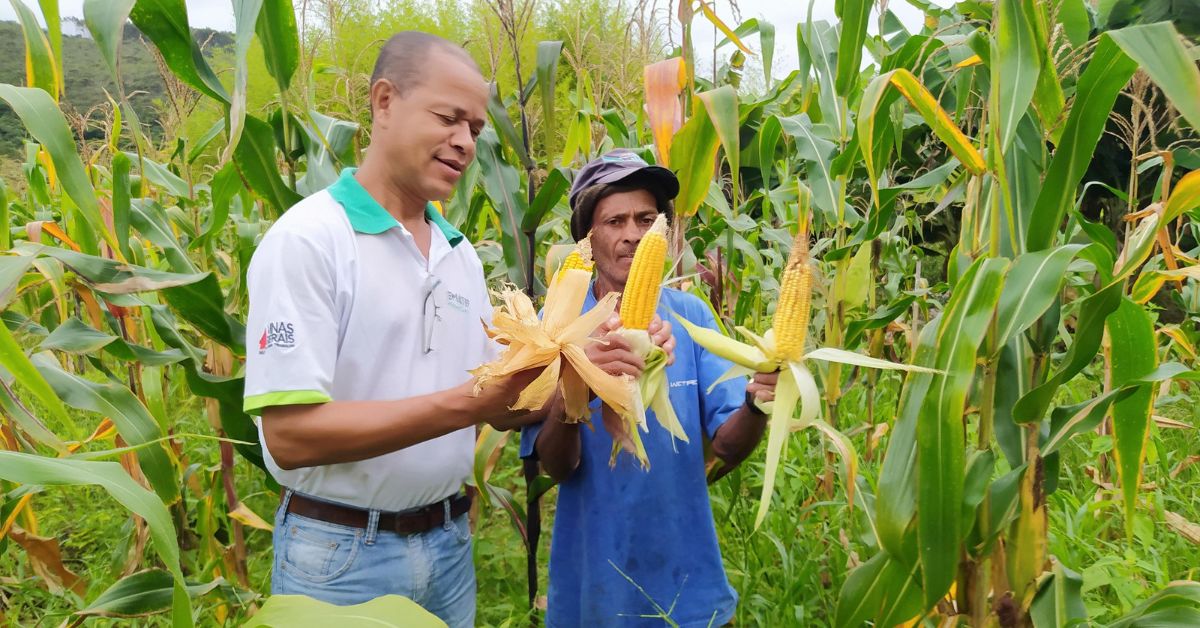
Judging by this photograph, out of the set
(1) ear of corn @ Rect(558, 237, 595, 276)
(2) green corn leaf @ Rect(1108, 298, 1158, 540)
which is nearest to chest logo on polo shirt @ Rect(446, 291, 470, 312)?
(1) ear of corn @ Rect(558, 237, 595, 276)

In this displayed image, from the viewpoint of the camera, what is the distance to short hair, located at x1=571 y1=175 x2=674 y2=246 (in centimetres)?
196

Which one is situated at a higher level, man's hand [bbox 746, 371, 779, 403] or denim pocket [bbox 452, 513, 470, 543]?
man's hand [bbox 746, 371, 779, 403]

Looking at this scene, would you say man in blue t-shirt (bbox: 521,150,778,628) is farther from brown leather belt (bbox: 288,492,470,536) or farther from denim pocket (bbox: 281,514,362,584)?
denim pocket (bbox: 281,514,362,584)

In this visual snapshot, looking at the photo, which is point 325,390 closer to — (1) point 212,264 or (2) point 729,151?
(2) point 729,151

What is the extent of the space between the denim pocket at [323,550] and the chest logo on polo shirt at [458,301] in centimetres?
55

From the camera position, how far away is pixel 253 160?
2010 millimetres

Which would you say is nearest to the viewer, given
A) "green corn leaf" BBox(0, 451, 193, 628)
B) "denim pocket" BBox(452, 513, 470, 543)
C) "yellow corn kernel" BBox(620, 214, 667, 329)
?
"green corn leaf" BBox(0, 451, 193, 628)

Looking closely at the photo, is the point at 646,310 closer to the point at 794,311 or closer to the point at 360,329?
the point at 794,311

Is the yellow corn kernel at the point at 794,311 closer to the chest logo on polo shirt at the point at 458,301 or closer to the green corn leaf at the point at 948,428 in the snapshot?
the green corn leaf at the point at 948,428

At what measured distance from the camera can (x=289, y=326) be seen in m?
1.46

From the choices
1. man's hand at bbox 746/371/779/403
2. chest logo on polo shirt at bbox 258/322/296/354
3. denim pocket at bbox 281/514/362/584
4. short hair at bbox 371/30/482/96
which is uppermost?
short hair at bbox 371/30/482/96

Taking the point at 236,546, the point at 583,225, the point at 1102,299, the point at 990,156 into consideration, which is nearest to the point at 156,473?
the point at 236,546

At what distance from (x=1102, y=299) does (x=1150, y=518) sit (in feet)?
5.52

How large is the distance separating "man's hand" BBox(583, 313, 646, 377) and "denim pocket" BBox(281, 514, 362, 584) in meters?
0.69
